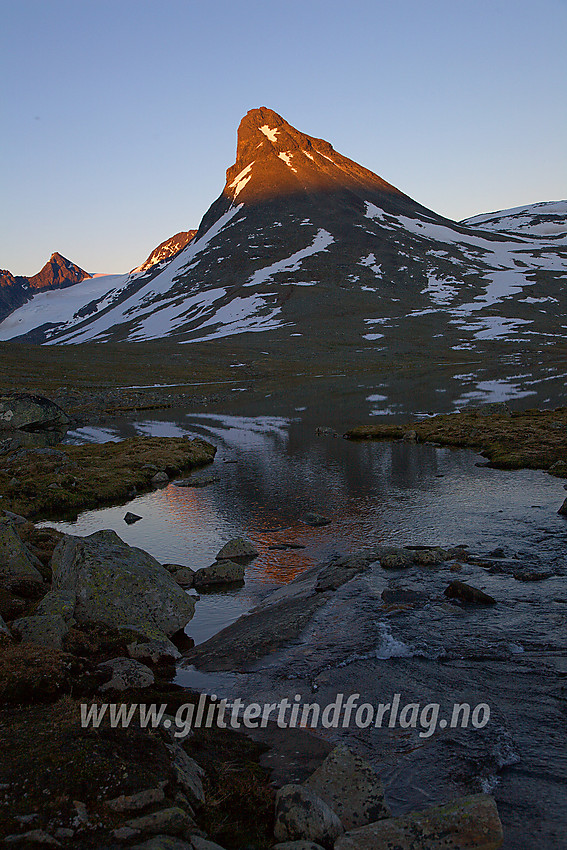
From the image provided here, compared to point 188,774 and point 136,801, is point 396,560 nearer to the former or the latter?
point 188,774

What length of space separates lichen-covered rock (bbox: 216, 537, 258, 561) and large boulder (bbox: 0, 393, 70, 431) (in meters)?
43.0

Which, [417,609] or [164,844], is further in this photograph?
[417,609]

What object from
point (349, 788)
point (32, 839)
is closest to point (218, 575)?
point (349, 788)

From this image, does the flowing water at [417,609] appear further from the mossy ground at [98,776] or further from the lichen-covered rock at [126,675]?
the mossy ground at [98,776]

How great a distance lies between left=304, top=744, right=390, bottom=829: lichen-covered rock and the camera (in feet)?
29.3

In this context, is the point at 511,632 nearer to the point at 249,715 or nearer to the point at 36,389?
the point at 249,715

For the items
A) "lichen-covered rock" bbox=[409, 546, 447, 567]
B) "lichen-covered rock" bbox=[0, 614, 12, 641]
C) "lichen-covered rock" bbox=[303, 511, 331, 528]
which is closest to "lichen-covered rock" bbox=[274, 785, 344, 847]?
"lichen-covered rock" bbox=[0, 614, 12, 641]

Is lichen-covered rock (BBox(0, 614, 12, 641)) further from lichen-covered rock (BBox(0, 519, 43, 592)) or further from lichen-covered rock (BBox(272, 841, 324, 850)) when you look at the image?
lichen-covered rock (BBox(272, 841, 324, 850))

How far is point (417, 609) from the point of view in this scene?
17.5m

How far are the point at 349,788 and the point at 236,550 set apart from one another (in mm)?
15087

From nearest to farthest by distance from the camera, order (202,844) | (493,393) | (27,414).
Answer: (202,844) → (27,414) → (493,393)

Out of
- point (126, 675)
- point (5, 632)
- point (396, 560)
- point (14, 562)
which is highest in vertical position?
point (5, 632)

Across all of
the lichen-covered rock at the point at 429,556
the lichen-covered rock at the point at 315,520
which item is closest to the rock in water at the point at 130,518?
the lichen-covered rock at the point at 315,520

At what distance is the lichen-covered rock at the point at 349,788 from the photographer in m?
8.94
